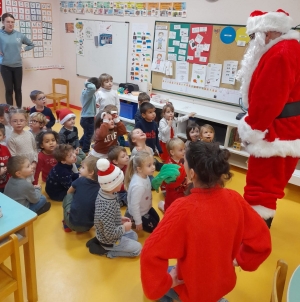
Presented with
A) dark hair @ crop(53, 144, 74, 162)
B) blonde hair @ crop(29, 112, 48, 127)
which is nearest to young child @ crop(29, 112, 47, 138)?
blonde hair @ crop(29, 112, 48, 127)

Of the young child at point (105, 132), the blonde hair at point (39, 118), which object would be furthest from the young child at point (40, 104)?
the young child at point (105, 132)

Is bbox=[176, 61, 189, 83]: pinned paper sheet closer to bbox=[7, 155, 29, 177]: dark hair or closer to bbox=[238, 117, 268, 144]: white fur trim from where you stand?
bbox=[238, 117, 268, 144]: white fur trim

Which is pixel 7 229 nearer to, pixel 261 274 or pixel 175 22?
pixel 261 274

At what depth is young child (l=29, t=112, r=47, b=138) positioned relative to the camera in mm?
3355

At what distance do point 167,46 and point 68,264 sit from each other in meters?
3.44

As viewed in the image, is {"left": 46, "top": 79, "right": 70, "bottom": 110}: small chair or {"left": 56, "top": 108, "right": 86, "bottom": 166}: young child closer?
{"left": 56, "top": 108, "right": 86, "bottom": 166}: young child

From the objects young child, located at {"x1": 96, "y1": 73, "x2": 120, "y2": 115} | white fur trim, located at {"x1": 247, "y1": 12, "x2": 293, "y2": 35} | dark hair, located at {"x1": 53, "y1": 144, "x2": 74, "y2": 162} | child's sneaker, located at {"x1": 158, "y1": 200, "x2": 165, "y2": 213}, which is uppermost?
white fur trim, located at {"x1": 247, "y1": 12, "x2": 293, "y2": 35}

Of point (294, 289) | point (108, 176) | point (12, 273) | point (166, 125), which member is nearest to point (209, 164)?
point (294, 289)

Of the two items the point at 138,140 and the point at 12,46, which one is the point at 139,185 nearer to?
the point at 138,140

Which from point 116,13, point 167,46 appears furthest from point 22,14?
point 167,46

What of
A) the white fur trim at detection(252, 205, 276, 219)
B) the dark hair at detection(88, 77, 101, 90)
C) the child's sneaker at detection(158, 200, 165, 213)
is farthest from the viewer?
the dark hair at detection(88, 77, 101, 90)

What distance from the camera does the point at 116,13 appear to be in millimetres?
5020

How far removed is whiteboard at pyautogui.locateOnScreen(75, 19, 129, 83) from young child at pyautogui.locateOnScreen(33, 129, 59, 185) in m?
2.48

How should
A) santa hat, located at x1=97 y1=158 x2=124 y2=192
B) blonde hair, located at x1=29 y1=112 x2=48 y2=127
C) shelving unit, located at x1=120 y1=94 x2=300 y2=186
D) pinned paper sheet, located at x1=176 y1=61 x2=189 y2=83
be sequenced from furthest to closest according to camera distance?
pinned paper sheet, located at x1=176 y1=61 x2=189 y2=83, shelving unit, located at x1=120 y1=94 x2=300 y2=186, blonde hair, located at x1=29 y1=112 x2=48 y2=127, santa hat, located at x1=97 y1=158 x2=124 y2=192
